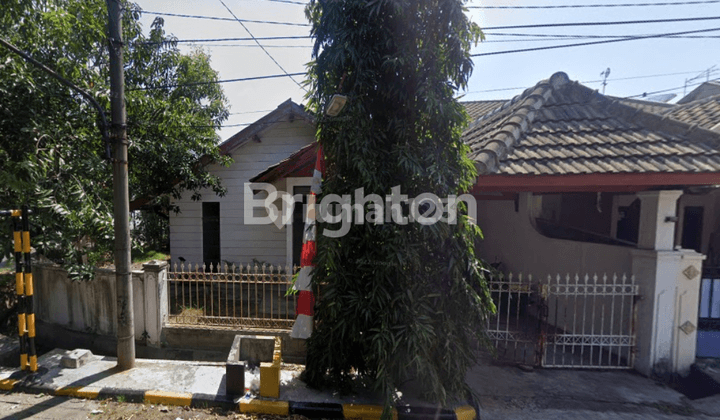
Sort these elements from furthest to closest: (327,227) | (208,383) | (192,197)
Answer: (192,197) < (208,383) < (327,227)

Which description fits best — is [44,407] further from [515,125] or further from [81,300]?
[515,125]

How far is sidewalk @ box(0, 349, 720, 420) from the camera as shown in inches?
133

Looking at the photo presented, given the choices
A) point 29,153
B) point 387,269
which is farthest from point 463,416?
point 29,153

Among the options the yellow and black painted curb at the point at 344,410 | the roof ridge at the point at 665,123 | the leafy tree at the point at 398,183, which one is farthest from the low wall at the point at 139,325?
the roof ridge at the point at 665,123

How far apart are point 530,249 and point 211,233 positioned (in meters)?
8.11

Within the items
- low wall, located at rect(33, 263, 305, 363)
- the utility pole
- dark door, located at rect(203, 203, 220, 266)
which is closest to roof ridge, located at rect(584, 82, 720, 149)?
low wall, located at rect(33, 263, 305, 363)

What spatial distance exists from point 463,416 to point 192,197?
25.7ft

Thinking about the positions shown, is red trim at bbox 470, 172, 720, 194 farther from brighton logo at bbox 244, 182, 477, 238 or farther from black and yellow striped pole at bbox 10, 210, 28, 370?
black and yellow striped pole at bbox 10, 210, 28, 370

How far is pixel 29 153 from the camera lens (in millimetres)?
3922

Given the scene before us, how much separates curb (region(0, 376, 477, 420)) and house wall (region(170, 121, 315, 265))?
4760 mm

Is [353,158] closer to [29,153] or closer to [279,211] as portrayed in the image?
[29,153]

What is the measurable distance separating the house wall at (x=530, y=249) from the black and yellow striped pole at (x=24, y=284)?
8044 millimetres

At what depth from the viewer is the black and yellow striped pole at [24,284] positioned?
3.71m

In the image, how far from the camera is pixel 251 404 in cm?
342
